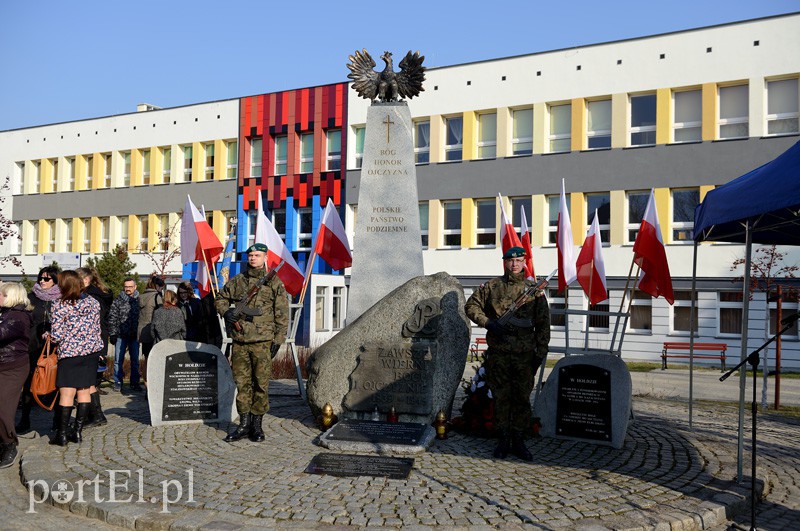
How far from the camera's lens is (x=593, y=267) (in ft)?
36.6

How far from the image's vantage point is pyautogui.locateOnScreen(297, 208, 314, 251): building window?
3234cm

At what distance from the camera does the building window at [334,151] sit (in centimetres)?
3175

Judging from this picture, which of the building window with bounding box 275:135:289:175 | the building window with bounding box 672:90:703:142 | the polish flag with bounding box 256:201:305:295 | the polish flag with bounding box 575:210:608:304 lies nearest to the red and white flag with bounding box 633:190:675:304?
the polish flag with bounding box 575:210:608:304

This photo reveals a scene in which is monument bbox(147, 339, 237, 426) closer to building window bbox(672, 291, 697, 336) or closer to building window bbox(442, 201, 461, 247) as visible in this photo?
building window bbox(672, 291, 697, 336)

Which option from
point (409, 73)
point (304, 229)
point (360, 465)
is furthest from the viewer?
point (304, 229)

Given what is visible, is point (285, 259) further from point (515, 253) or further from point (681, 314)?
point (681, 314)

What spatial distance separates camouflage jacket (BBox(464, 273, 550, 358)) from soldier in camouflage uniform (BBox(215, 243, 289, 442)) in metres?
2.04

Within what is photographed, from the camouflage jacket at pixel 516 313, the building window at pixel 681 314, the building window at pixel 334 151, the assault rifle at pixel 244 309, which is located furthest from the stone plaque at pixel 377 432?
the building window at pixel 334 151

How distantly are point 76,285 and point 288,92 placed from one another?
86.2ft

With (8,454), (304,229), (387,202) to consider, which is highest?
(304,229)

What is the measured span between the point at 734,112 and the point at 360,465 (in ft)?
71.4

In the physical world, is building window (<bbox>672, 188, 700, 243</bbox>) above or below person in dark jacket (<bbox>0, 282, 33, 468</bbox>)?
above

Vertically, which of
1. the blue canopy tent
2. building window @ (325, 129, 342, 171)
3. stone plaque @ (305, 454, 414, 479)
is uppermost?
building window @ (325, 129, 342, 171)

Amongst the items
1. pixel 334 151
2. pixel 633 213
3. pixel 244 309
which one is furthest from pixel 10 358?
pixel 334 151
